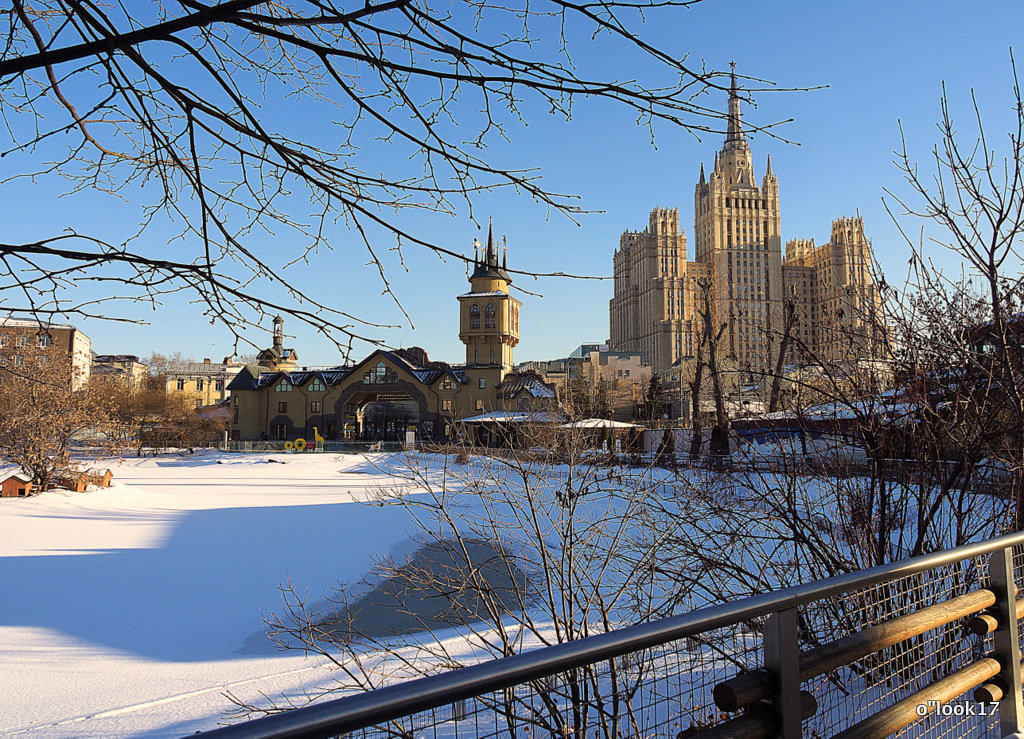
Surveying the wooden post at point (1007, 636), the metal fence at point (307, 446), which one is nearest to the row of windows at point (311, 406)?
the metal fence at point (307, 446)

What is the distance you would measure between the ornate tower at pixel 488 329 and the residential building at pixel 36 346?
24823 millimetres

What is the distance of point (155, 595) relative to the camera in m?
11.9

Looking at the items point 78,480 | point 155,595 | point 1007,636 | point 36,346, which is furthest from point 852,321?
point 78,480

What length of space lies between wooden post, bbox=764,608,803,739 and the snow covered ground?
271 inches

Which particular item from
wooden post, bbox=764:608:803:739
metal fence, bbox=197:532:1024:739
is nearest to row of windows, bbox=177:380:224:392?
metal fence, bbox=197:532:1024:739

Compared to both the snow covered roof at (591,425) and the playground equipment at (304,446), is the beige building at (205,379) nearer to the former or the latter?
the playground equipment at (304,446)

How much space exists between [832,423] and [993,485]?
1.32 metres

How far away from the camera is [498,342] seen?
5053 cm

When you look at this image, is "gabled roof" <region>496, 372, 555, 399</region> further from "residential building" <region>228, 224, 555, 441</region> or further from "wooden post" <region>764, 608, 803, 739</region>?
"wooden post" <region>764, 608, 803, 739</region>

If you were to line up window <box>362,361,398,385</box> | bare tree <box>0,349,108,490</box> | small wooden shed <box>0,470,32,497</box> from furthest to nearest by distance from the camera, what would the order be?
window <box>362,361,398,385</box> → bare tree <box>0,349,108,490</box> → small wooden shed <box>0,470,32,497</box>

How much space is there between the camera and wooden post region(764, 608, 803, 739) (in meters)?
2.16

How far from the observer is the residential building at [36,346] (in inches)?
131

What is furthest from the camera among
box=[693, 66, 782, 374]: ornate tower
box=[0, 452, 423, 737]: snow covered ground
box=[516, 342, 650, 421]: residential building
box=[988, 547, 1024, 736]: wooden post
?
box=[693, 66, 782, 374]: ornate tower

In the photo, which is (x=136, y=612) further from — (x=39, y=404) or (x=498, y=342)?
(x=498, y=342)
